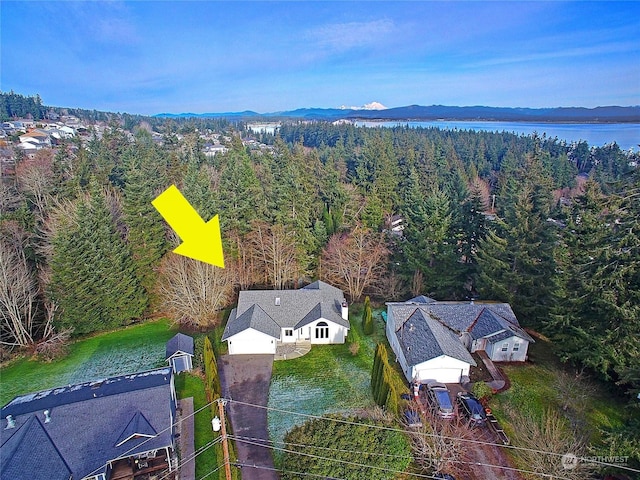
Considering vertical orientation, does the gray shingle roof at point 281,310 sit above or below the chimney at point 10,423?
below

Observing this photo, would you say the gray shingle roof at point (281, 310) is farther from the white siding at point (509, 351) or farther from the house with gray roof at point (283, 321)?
the white siding at point (509, 351)

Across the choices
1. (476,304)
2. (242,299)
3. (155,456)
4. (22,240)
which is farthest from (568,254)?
(22,240)

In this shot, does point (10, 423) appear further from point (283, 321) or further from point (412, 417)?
point (412, 417)

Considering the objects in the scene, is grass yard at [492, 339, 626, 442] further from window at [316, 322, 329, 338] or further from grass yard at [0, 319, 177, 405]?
grass yard at [0, 319, 177, 405]

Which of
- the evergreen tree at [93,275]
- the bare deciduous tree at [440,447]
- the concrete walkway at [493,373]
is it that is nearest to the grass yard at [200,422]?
the bare deciduous tree at [440,447]

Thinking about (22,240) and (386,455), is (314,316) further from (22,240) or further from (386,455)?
(22,240)

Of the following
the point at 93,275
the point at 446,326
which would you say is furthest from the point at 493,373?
the point at 93,275

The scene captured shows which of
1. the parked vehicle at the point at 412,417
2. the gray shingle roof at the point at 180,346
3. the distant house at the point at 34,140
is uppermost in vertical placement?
the distant house at the point at 34,140
